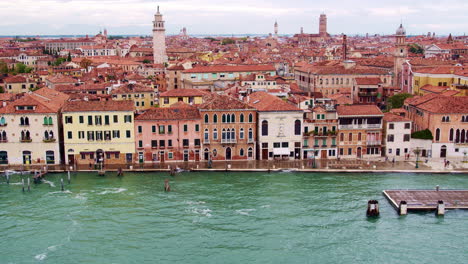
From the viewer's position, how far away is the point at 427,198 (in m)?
30.2

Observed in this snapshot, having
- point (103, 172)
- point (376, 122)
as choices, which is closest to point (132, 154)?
point (103, 172)

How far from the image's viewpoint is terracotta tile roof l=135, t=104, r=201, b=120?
3797 cm

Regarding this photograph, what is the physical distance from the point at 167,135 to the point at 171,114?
1.57 meters

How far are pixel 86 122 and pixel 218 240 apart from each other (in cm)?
1726

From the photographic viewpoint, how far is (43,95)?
42.5 metres

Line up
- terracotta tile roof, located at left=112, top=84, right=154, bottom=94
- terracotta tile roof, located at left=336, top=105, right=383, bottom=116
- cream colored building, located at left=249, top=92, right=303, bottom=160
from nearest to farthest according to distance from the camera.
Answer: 1. cream colored building, located at left=249, top=92, right=303, bottom=160
2. terracotta tile roof, located at left=336, top=105, right=383, bottom=116
3. terracotta tile roof, located at left=112, top=84, right=154, bottom=94

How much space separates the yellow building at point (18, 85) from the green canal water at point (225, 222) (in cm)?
3302

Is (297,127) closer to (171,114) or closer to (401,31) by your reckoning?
(171,114)

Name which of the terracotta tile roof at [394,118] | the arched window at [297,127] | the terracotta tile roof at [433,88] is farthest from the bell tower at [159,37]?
the terracotta tile roof at [394,118]

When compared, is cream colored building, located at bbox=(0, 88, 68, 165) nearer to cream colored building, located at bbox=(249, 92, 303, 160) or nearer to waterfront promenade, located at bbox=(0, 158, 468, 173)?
waterfront promenade, located at bbox=(0, 158, 468, 173)

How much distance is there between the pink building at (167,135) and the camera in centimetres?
3797

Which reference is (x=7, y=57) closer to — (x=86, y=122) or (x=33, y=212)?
(x=86, y=122)

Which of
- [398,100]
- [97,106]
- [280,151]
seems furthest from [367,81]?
[97,106]

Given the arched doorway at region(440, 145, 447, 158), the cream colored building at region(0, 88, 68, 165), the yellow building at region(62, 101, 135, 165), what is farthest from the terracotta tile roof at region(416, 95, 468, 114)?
the cream colored building at region(0, 88, 68, 165)
